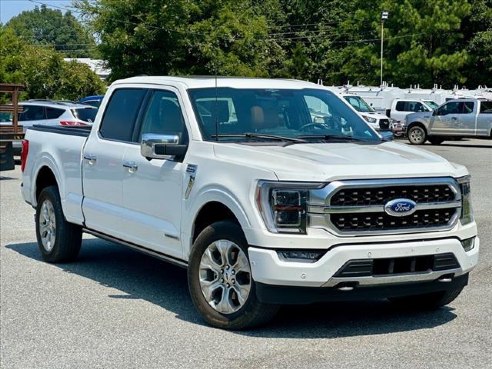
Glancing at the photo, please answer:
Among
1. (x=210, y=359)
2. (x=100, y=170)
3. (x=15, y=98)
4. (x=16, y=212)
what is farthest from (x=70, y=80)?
(x=210, y=359)

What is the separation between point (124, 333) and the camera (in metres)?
7.04

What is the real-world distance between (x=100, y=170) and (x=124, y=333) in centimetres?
226

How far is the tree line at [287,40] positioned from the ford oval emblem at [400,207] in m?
6.85

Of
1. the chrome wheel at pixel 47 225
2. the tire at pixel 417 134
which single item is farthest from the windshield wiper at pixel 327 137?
the tire at pixel 417 134

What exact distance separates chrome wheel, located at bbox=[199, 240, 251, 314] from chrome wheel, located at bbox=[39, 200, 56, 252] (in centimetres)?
321

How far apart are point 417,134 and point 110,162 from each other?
28536 millimetres

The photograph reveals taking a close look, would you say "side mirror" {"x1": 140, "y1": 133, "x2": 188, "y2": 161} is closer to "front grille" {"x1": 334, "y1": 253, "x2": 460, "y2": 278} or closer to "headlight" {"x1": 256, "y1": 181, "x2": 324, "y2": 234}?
"headlight" {"x1": 256, "y1": 181, "x2": 324, "y2": 234}

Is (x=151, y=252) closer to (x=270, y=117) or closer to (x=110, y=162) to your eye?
(x=110, y=162)

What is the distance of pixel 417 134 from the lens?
36062 millimetres

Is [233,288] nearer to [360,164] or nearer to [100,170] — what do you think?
[360,164]

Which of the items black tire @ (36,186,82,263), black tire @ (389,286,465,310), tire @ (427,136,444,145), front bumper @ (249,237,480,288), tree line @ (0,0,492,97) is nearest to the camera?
front bumper @ (249,237,480,288)

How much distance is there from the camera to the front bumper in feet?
21.1

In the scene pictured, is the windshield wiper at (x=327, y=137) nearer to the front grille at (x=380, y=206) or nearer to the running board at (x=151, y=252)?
the front grille at (x=380, y=206)

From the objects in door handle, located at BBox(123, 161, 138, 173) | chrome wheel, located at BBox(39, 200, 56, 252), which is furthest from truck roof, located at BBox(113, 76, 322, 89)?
chrome wheel, located at BBox(39, 200, 56, 252)
